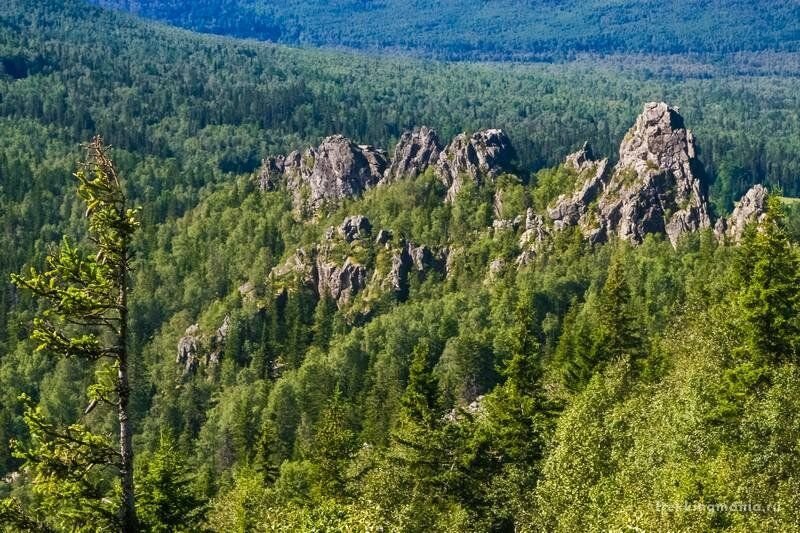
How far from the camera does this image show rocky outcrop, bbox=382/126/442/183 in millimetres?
191000

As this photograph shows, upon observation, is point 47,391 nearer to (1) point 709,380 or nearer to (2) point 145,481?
(2) point 145,481

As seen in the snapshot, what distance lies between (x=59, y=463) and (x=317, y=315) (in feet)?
453

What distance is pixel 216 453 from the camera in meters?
130

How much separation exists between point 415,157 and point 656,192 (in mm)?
54438

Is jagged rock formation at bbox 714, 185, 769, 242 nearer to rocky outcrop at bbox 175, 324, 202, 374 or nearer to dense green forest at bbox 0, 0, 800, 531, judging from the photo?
dense green forest at bbox 0, 0, 800, 531

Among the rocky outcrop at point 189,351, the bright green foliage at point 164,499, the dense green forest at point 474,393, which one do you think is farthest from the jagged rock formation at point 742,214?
the bright green foliage at point 164,499

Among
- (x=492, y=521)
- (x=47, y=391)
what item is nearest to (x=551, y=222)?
(x=47, y=391)

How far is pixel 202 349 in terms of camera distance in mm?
170125

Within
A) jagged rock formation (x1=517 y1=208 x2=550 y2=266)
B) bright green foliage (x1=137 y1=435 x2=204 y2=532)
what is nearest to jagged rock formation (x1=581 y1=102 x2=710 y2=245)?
jagged rock formation (x1=517 y1=208 x2=550 y2=266)

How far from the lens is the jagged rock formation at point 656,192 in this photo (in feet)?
500

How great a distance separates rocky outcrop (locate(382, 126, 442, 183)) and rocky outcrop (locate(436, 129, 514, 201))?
6468mm

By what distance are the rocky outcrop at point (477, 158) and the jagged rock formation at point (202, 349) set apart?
48.2 metres

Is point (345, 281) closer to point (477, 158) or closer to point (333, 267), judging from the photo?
point (333, 267)

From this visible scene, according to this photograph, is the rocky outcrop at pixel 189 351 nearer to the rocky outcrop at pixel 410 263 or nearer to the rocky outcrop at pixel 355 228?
the rocky outcrop at pixel 355 228
